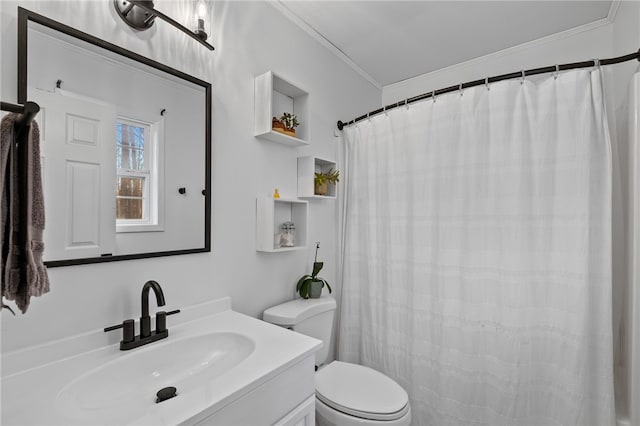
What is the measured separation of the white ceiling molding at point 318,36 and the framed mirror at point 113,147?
2.39ft

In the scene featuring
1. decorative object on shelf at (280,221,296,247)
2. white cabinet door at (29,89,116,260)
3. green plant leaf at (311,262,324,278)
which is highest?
white cabinet door at (29,89,116,260)

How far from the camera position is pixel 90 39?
0.99m

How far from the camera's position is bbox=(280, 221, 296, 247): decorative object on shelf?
163cm

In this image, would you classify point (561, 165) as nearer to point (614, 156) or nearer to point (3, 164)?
point (614, 156)

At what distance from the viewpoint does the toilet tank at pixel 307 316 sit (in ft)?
4.87

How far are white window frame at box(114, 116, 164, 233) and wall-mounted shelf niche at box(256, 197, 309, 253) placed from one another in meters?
0.48

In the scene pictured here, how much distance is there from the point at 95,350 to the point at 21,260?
60 centimetres

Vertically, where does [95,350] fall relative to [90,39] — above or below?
below

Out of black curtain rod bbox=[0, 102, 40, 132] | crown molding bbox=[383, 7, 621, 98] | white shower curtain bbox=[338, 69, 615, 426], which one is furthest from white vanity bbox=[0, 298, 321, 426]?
crown molding bbox=[383, 7, 621, 98]

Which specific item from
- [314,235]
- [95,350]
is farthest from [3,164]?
[314,235]

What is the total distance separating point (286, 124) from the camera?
166 centimetres

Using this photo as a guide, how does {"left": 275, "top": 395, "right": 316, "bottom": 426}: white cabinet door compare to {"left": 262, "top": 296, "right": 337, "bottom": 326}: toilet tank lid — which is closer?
{"left": 275, "top": 395, "right": 316, "bottom": 426}: white cabinet door

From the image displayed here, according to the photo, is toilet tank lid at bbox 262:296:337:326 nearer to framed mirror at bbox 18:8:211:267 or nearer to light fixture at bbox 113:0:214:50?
framed mirror at bbox 18:8:211:267

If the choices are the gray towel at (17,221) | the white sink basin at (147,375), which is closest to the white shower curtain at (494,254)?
the white sink basin at (147,375)
